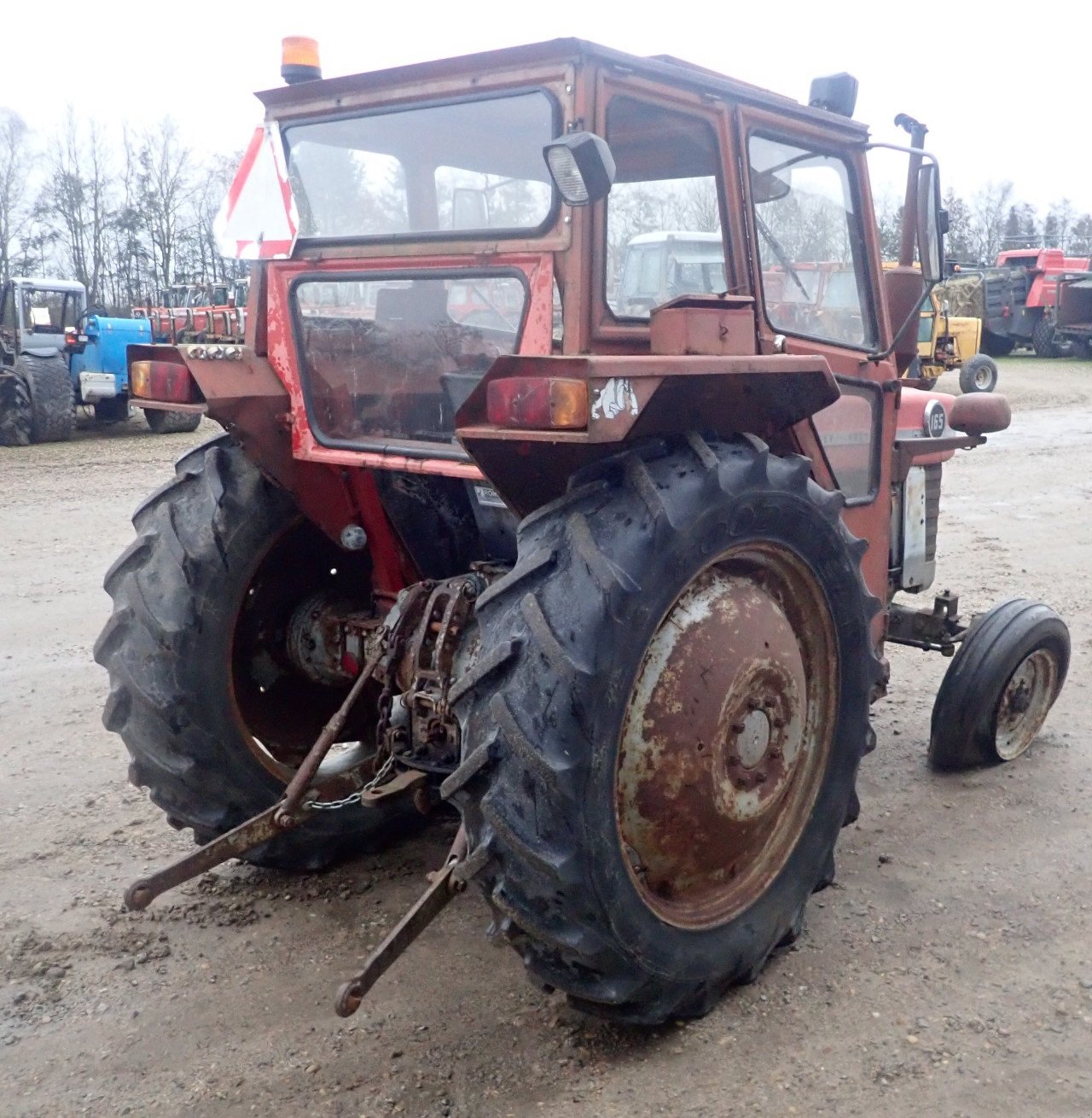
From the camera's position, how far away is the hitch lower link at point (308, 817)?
2459mm

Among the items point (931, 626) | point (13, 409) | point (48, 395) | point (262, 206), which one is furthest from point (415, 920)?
point (13, 409)

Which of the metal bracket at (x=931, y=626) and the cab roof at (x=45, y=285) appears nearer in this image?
the metal bracket at (x=931, y=626)

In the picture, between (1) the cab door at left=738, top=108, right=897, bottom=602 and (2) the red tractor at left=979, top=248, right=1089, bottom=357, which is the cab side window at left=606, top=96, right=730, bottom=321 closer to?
(1) the cab door at left=738, top=108, right=897, bottom=602

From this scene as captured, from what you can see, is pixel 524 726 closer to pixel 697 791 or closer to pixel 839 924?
pixel 697 791

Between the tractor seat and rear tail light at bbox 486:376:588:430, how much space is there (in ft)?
8.28

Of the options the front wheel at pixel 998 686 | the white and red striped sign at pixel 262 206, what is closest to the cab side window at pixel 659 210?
the white and red striped sign at pixel 262 206

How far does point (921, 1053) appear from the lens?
Result: 271cm

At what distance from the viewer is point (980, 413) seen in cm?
437

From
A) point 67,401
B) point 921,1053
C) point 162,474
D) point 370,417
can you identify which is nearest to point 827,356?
point 370,417

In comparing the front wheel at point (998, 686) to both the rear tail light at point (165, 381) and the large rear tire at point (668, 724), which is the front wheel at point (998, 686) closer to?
the large rear tire at point (668, 724)

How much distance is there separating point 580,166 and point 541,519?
73 centimetres

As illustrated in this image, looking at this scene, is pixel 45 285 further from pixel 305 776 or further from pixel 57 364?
pixel 305 776

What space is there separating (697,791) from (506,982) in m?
0.74

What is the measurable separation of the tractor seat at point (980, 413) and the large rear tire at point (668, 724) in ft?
5.21
